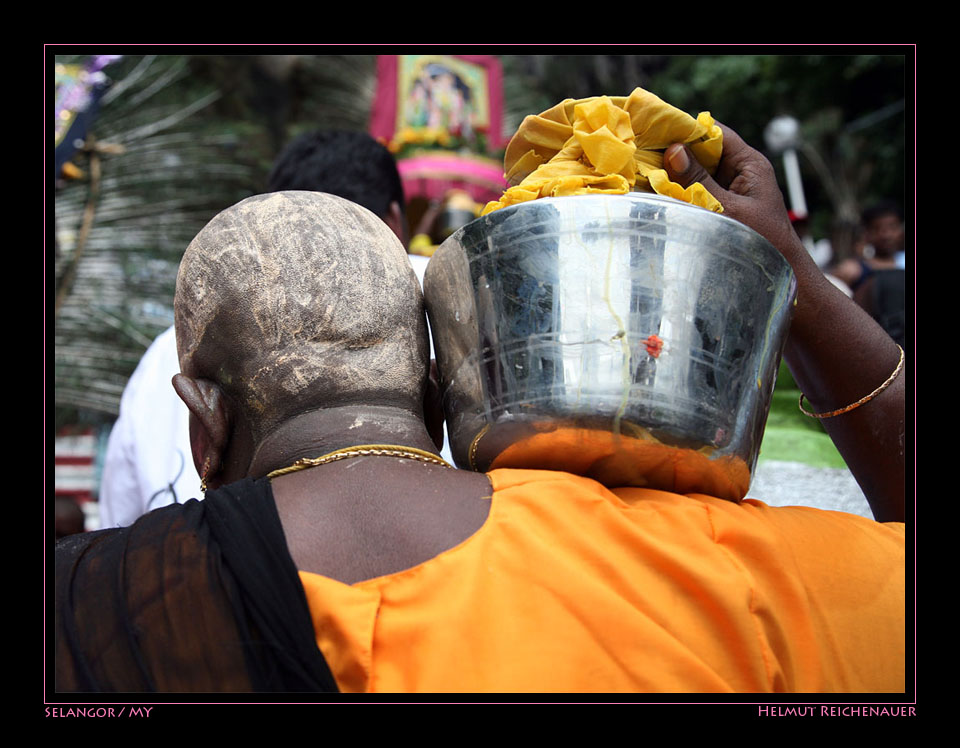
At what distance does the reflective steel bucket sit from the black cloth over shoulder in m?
0.40

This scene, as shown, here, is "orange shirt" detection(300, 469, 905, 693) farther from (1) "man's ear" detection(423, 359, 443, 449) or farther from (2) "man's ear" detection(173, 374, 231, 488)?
(2) "man's ear" detection(173, 374, 231, 488)

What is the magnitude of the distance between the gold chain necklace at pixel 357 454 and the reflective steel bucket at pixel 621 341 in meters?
0.10

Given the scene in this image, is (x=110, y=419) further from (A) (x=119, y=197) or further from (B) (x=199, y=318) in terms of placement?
(B) (x=199, y=318)

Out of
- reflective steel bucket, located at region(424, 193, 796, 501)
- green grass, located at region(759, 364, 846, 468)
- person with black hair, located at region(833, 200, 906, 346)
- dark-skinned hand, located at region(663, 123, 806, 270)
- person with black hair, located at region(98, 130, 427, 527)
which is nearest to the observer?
reflective steel bucket, located at region(424, 193, 796, 501)

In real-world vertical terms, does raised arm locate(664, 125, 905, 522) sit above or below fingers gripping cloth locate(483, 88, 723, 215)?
below

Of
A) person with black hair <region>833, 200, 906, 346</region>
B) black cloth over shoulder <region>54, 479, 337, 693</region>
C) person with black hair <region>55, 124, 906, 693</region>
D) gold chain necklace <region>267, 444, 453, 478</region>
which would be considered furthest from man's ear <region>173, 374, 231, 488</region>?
person with black hair <region>833, 200, 906, 346</region>

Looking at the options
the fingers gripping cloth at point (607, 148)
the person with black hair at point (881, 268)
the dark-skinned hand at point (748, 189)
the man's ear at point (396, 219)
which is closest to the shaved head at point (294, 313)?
the fingers gripping cloth at point (607, 148)

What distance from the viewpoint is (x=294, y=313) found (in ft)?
4.75

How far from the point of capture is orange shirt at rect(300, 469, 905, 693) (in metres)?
1.20

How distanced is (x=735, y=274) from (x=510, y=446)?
430mm

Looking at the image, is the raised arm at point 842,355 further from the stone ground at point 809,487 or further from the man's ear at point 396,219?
the man's ear at point 396,219

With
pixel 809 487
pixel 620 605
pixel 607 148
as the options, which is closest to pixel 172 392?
pixel 607 148

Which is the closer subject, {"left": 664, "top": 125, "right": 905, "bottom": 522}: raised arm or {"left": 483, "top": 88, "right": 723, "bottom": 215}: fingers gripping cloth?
{"left": 483, "top": 88, "right": 723, "bottom": 215}: fingers gripping cloth

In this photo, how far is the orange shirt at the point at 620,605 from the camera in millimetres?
1203
